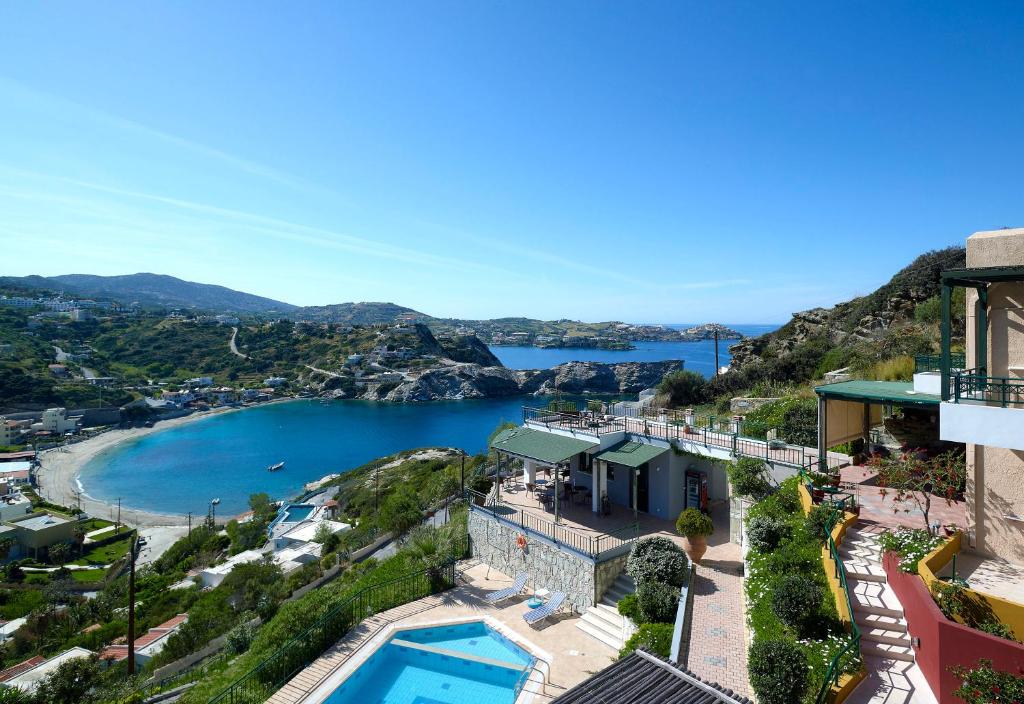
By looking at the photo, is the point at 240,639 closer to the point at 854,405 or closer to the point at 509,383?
the point at 854,405

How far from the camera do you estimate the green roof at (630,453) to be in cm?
1522

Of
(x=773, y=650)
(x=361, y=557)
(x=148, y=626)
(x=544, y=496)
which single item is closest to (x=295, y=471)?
(x=148, y=626)

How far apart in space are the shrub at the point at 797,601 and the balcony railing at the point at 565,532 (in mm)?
5392

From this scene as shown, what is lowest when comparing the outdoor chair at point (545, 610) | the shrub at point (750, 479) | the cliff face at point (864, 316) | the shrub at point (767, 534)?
the outdoor chair at point (545, 610)

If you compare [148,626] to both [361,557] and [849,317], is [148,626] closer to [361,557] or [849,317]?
[361,557]

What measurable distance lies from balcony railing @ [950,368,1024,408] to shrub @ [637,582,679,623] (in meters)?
6.48

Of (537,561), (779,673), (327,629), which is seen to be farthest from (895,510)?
(327,629)

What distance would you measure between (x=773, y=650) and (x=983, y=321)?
603 cm

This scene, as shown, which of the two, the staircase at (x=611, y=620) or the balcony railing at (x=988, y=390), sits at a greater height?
the balcony railing at (x=988, y=390)

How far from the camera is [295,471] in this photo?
208ft

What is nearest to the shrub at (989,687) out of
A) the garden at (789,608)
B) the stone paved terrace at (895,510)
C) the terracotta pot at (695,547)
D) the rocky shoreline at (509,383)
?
the garden at (789,608)

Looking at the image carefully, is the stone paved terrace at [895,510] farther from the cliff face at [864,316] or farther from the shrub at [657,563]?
the cliff face at [864,316]

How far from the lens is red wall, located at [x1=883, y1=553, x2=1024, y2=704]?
17.6ft

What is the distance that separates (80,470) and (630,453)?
77.8 m
